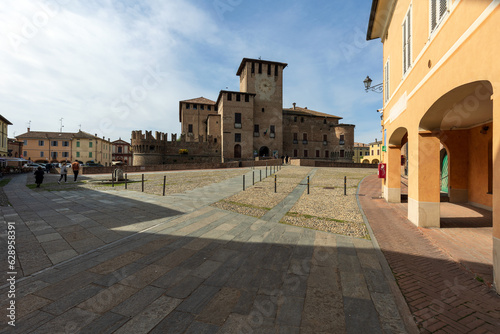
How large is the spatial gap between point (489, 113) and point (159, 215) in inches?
434

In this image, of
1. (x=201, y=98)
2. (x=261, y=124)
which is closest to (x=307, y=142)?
(x=261, y=124)

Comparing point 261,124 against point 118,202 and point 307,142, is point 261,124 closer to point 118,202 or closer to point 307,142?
point 307,142

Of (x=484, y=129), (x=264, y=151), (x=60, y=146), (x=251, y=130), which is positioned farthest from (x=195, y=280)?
(x=60, y=146)

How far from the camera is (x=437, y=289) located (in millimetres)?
3371

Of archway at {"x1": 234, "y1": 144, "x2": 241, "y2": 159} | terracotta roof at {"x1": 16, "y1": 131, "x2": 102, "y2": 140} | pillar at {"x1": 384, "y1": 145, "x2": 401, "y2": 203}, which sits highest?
terracotta roof at {"x1": 16, "y1": 131, "x2": 102, "y2": 140}

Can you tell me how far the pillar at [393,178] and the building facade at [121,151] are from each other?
271 feet

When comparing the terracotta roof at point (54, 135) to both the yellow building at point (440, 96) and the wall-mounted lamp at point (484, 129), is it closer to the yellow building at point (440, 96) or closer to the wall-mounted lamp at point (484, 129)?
the yellow building at point (440, 96)

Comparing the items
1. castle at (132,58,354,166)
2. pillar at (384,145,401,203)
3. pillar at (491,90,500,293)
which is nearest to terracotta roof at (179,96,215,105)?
castle at (132,58,354,166)

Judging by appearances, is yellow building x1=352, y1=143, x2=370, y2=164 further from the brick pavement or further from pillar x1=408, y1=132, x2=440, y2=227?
the brick pavement

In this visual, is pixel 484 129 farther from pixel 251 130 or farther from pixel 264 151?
pixel 264 151

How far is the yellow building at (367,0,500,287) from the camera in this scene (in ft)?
11.7

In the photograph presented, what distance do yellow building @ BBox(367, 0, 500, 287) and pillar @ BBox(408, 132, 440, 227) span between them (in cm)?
2

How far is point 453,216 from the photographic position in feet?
24.7

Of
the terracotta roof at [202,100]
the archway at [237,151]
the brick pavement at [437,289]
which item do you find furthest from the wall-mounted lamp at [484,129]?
the terracotta roof at [202,100]
